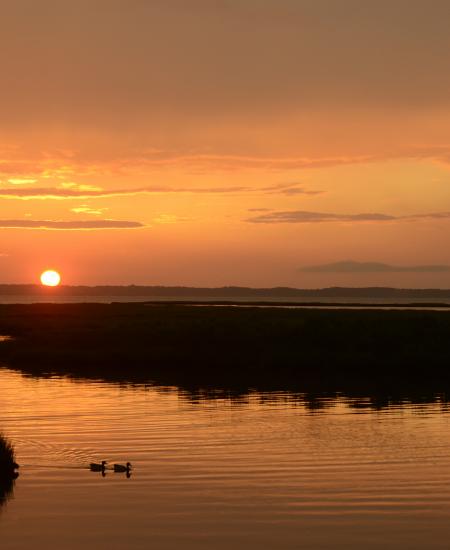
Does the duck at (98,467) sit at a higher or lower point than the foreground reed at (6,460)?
lower

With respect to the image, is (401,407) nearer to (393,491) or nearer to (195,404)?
(195,404)

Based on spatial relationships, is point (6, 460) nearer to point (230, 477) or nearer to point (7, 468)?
point (7, 468)

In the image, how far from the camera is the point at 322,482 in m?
27.1

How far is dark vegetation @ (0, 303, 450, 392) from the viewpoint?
188 ft

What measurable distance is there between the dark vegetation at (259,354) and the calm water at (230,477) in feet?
40.7

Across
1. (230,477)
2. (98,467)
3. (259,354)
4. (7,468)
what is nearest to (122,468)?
(98,467)

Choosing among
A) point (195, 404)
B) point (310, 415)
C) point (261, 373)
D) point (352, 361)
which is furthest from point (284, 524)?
point (352, 361)

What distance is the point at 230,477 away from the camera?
28000 millimetres

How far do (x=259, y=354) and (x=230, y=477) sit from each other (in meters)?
39.6

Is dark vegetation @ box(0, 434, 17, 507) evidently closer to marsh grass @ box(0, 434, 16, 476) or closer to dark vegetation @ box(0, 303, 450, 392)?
marsh grass @ box(0, 434, 16, 476)

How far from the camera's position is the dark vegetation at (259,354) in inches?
2258

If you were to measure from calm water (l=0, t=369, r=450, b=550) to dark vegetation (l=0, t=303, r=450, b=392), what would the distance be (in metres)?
12.4

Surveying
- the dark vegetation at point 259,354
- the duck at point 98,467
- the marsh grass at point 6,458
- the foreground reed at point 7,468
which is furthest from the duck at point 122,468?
the dark vegetation at point 259,354

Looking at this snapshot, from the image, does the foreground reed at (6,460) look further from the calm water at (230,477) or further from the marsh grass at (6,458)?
the calm water at (230,477)
